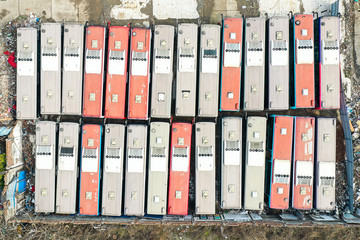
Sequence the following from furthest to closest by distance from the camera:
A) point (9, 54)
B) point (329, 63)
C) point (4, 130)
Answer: point (9, 54), point (4, 130), point (329, 63)

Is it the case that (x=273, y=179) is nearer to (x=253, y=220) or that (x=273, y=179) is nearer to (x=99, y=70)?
(x=253, y=220)

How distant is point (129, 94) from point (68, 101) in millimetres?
4653

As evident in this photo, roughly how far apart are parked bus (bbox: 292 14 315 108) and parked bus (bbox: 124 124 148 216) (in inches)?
473

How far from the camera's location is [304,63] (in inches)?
737

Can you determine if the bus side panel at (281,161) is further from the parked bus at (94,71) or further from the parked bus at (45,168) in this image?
the parked bus at (45,168)

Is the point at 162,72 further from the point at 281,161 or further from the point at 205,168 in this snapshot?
the point at 281,161

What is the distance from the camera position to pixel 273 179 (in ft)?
61.6

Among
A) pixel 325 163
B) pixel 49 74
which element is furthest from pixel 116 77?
pixel 325 163

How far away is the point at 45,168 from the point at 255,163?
15946mm

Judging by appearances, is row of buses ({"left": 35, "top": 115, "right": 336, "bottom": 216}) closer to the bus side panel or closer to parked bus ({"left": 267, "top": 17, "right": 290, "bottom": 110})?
the bus side panel

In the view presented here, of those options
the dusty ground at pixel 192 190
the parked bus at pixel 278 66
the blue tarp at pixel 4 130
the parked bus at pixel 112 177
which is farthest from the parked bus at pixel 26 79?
the parked bus at pixel 278 66

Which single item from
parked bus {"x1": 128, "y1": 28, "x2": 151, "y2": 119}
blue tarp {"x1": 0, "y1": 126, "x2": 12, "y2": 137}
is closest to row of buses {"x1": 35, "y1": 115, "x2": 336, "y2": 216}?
parked bus {"x1": 128, "y1": 28, "x2": 151, "y2": 119}

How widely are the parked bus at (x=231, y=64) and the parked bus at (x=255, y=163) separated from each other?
6.53ft

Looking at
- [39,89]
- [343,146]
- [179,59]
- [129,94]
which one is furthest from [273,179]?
[39,89]
